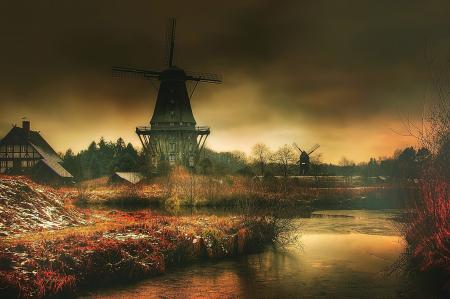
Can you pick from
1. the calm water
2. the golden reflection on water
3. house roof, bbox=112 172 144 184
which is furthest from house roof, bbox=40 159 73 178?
the golden reflection on water

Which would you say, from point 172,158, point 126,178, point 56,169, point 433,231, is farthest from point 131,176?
point 433,231

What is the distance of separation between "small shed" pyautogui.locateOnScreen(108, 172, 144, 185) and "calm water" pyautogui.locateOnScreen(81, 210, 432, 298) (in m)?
35.5

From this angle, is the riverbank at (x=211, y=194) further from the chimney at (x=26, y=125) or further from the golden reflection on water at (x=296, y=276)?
the golden reflection on water at (x=296, y=276)

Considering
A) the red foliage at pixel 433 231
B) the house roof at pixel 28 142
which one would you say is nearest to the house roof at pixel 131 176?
the house roof at pixel 28 142

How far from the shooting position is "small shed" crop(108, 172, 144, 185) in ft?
186

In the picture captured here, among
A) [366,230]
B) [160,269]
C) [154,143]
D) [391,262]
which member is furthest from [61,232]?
[154,143]

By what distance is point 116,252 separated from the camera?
51.7ft

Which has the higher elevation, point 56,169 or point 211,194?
point 56,169

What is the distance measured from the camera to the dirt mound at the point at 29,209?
17.3 meters

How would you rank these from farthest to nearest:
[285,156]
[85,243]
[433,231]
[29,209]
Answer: [285,156] < [29,209] < [433,231] < [85,243]

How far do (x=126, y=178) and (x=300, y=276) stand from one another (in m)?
43.3

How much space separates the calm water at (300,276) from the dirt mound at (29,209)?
197 inches

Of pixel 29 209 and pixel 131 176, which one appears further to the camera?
pixel 131 176

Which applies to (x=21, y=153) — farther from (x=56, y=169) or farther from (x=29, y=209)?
(x=29, y=209)
